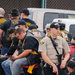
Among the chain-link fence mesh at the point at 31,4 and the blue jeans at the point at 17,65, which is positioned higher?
the blue jeans at the point at 17,65

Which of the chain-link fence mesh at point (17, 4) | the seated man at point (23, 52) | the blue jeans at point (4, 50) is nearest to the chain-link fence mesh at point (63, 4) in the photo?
the chain-link fence mesh at point (17, 4)

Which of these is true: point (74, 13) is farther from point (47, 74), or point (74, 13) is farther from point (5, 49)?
point (47, 74)

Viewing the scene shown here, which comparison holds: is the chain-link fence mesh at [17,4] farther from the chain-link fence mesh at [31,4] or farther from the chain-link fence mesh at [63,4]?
the chain-link fence mesh at [63,4]

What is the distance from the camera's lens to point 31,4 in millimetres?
17031

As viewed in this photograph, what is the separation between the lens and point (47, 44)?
7148 millimetres

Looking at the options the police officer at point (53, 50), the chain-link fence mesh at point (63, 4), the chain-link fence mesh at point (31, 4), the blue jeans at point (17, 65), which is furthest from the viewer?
the chain-link fence mesh at point (63, 4)

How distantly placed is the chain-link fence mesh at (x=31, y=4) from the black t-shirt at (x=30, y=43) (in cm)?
906

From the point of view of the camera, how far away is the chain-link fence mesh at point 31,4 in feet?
54.6

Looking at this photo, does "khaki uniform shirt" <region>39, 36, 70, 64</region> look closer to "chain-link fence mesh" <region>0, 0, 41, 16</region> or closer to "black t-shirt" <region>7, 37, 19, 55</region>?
"black t-shirt" <region>7, 37, 19, 55</region>

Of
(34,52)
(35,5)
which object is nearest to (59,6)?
(35,5)

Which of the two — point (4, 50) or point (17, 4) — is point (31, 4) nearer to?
point (17, 4)

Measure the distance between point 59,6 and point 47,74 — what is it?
10.4m

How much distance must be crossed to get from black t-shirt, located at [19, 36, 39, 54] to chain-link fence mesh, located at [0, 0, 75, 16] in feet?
29.7

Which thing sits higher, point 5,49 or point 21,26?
point 21,26
